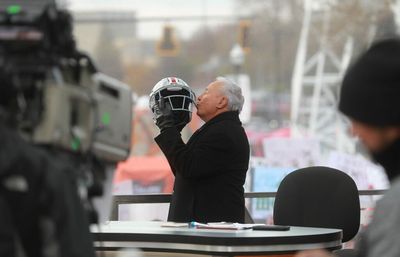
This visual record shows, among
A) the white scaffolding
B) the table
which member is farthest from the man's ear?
the white scaffolding

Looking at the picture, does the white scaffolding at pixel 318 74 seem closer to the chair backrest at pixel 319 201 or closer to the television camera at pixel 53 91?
the chair backrest at pixel 319 201

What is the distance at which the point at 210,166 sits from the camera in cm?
519

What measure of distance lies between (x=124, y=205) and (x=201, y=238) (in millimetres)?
2125

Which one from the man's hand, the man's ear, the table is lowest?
the table

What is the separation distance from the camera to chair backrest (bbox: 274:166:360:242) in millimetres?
5488

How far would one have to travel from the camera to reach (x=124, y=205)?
6398 millimetres

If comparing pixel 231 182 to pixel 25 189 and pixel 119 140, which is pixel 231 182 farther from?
pixel 25 189

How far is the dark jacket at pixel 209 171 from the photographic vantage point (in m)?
5.16

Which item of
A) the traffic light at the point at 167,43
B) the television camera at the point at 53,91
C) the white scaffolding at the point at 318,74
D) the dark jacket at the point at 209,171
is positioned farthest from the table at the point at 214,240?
the traffic light at the point at 167,43

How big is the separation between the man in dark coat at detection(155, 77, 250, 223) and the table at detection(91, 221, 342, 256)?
0.48 metres

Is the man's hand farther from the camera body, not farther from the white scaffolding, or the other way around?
the white scaffolding

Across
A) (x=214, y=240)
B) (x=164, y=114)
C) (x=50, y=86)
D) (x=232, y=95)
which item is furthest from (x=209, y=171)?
(x=50, y=86)

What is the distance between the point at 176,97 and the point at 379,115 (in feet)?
8.83

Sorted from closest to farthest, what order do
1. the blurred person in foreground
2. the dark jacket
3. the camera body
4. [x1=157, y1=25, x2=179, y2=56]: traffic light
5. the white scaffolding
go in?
the blurred person in foreground
the camera body
the dark jacket
[x1=157, y1=25, x2=179, y2=56]: traffic light
the white scaffolding
